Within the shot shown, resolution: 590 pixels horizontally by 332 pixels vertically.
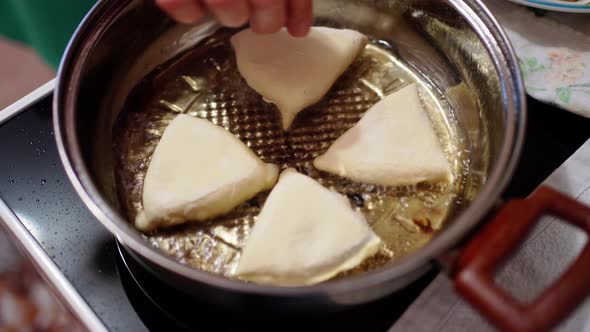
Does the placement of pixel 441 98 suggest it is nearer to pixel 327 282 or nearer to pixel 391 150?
pixel 391 150

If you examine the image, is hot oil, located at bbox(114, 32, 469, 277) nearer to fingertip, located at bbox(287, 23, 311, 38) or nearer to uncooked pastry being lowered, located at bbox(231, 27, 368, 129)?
uncooked pastry being lowered, located at bbox(231, 27, 368, 129)

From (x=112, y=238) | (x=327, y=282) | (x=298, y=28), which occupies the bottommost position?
(x=112, y=238)

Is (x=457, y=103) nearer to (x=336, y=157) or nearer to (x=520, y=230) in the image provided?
(x=336, y=157)

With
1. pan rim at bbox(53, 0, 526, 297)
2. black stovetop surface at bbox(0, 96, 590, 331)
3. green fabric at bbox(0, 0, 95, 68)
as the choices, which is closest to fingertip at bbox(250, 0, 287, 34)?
pan rim at bbox(53, 0, 526, 297)

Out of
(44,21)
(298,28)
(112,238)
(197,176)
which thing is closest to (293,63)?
(298,28)

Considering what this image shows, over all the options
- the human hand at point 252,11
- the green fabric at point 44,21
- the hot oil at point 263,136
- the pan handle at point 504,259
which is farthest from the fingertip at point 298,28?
the green fabric at point 44,21
